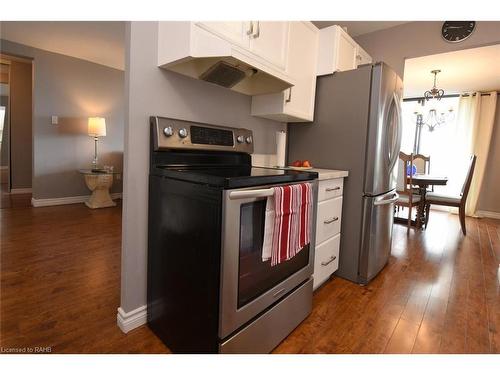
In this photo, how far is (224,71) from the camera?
1.53 m

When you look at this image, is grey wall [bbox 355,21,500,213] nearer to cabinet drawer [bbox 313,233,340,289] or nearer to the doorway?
cabinet drawer [bbox 313,233,340,289]

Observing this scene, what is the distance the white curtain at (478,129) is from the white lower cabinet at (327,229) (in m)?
4.44

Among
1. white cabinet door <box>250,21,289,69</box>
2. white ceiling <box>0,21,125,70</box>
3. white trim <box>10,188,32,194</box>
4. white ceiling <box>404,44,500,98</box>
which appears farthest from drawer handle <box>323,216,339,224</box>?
white trim <box>10,188,32,194</box>

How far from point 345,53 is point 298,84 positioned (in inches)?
23.7

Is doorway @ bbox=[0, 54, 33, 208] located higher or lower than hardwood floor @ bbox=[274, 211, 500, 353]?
higher

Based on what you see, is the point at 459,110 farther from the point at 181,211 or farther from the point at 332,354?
the point at 181,211

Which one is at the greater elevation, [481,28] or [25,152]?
[481,28]

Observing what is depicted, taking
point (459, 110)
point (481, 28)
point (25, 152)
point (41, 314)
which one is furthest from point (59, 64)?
point (459, 110)

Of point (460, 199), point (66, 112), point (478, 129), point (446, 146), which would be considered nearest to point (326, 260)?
point (460, 199)

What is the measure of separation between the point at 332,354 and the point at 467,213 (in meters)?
5.17

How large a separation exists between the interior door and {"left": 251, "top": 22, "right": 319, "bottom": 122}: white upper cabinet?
45 cm

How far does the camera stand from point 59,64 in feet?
13.8

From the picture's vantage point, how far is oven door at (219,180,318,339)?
3.39ft

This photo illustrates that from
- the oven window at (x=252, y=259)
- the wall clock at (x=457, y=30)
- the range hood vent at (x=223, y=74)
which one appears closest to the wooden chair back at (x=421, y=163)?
the wall clock at (x=457, y=30)
